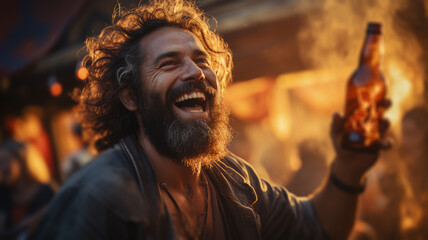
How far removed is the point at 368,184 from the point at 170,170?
277 cm

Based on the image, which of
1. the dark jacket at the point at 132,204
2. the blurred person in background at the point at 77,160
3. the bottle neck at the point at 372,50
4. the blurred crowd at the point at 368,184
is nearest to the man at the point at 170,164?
the dark jacket at the point at 132,204

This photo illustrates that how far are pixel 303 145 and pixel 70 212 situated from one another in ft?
10.0

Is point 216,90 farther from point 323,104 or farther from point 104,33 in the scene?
point 323,104

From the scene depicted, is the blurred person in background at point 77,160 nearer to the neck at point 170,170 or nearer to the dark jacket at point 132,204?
the neck at point 170,170

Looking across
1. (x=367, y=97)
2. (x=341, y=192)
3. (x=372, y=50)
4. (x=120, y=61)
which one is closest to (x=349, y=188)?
(x=341, y=192)

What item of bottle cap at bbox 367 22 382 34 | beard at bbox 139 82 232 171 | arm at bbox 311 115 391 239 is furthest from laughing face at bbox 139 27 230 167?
bottle cap at bbox 367 22 382 34

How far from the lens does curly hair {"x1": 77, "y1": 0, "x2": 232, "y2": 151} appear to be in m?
1.90

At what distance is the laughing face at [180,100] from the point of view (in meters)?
1.71

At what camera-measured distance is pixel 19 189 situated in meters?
3.84

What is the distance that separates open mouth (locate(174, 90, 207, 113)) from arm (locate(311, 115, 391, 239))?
853mm

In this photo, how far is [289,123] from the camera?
7.09 metres

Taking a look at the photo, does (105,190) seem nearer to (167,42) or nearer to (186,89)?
(186,89)

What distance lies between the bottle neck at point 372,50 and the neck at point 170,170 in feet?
4.50

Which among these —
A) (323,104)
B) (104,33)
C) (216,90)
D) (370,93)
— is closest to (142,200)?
(216,90)
